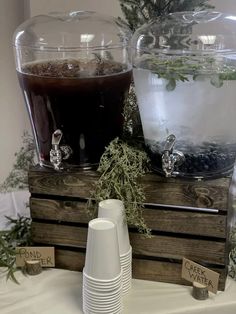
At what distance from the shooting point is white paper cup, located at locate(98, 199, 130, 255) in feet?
2.58

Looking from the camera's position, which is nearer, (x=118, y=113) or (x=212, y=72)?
(x=212, y=72)

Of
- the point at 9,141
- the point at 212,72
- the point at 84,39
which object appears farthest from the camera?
the point at 9,141

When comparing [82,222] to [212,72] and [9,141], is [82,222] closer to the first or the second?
[212,72]

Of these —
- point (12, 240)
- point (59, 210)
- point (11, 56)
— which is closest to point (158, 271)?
point (59, 210)

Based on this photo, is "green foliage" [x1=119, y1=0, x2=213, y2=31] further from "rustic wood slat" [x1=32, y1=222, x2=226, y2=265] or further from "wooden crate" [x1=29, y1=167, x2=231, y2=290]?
"rustic wood slat" [x1=32, y1=222, x2=226, y2=265]

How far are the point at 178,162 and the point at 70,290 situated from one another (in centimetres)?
30

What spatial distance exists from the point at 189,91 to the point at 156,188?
18 cm

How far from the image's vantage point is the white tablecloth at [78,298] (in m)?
0.79

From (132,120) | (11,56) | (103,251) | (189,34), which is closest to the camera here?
(103,251)

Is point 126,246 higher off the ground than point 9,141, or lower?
higher

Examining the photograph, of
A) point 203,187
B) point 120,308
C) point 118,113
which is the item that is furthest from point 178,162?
point 120,308

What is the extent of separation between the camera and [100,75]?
0.84m

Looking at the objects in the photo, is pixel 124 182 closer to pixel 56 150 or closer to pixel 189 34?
pixel 56 150

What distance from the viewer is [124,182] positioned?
2.71 ft
